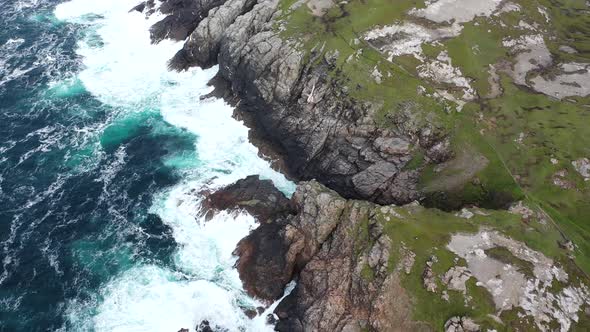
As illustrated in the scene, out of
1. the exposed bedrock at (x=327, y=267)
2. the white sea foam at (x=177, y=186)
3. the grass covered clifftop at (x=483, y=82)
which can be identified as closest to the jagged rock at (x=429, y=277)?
the exposed bedrock at (x=327, y=267)

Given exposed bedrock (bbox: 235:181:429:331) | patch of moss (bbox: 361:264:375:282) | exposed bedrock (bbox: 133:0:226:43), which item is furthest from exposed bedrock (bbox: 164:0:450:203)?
patch of moss (bbox: 361:264:375:282)

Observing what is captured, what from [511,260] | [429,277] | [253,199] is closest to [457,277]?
[429,277]

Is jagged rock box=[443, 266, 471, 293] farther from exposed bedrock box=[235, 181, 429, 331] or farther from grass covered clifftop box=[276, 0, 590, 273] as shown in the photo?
grass covered clifftop box=[276, 0, 590, 273]

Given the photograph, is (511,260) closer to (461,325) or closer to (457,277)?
(457,277)

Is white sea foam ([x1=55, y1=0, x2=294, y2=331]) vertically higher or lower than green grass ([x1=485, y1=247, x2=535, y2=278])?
lower

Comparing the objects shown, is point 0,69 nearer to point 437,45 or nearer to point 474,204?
point 437,45

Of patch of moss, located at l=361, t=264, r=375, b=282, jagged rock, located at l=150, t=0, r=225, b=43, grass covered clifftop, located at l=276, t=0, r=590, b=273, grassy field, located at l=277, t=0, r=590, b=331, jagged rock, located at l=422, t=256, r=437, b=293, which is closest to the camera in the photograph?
jagged rock, located at l=422, t=256, r=437, b=293

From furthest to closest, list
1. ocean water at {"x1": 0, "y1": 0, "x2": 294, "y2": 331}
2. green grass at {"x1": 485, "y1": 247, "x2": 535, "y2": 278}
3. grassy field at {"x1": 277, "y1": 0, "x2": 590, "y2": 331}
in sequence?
1. ocean water at {"x1": 0, "y1": 0, "x2": 294, "y2": 331}
2. grassy field at {"x1": 277, "y1": 0, "x2": 590, "y2": 331}
3. green grass at {"x1": 485, "y1": 247, "x2": 535, "y2": 278}
